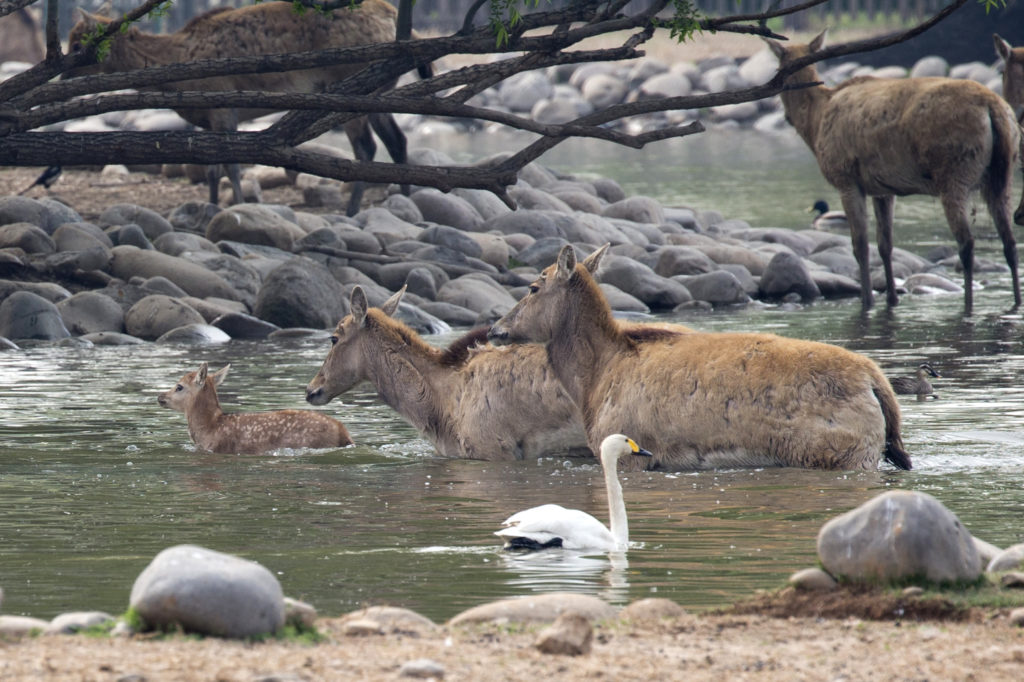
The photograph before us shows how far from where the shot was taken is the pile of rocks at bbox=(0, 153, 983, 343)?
1697cm

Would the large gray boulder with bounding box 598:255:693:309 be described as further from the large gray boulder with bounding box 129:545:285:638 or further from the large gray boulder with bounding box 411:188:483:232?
the large gray boulder with bounding box 129:545:285:638

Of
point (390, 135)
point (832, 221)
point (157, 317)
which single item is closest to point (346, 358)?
point (157, 317)

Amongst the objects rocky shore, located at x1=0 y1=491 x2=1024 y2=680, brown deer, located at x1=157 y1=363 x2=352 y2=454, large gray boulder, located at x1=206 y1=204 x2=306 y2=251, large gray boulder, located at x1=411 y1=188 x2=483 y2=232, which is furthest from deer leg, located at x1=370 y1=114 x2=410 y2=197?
rocky shore, located at x1=0 y1=491 x2=1024 y2=680

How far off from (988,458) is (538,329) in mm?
2913

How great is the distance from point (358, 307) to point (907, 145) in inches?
332

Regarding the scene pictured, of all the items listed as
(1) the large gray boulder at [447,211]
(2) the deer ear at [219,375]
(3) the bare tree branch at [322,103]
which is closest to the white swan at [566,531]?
(3) the bare tree branch at [322,103]

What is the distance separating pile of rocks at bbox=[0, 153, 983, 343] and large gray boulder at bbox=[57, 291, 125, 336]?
2 centimetres

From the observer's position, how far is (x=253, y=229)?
20.1 meters

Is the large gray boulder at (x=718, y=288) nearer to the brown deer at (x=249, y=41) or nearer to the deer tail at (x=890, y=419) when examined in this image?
the brown deer at (x=249, y=41)

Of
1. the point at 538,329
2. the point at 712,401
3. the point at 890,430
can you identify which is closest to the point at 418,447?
the point at 538,329

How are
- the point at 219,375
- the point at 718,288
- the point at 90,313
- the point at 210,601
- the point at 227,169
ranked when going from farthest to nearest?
1. the point at 227,169
2. the point at 718,288
3. the point at 90,313
4. the point at 219,375
5. the point at 210,601

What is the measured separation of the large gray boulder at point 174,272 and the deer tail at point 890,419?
10179 millimetres

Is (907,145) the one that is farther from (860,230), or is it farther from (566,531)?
(566,531)

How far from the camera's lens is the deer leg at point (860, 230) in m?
18.8
